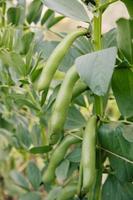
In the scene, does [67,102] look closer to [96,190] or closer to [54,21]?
[96,190]

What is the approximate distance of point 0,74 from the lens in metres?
1.03

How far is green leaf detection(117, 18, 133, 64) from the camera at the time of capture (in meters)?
0.73

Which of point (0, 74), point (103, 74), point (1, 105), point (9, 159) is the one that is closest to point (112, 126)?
point (103, 74)

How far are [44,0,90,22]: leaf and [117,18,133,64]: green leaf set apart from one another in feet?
0.20

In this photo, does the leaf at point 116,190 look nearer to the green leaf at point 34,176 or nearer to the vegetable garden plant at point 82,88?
the vegetable garden plant at point 82,88

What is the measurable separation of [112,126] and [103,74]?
15 centimetres

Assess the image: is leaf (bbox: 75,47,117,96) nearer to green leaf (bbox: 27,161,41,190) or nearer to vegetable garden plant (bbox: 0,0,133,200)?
vegetable garden plant (bbox: 0,0,133,200)

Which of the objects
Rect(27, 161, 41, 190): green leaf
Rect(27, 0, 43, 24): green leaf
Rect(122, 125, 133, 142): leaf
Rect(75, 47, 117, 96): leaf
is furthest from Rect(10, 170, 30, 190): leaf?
Rect(75, 47, 117, 96): leaf

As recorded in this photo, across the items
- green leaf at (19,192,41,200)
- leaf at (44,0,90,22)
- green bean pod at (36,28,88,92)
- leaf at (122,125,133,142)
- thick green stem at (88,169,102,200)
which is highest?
leaf at (44,0,90,22)

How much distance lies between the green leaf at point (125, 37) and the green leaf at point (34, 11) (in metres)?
0.43

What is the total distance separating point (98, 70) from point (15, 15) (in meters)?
0.45

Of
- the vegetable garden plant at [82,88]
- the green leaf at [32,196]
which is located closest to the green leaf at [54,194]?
the vegetable garden plant at [82,88]

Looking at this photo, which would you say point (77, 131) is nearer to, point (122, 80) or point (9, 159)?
point (122, 80)

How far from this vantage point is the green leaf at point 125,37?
73cm
